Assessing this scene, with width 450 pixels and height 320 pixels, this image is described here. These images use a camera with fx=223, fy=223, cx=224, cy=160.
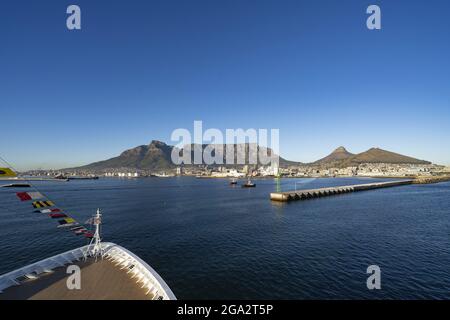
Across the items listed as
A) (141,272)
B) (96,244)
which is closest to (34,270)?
(96,244)

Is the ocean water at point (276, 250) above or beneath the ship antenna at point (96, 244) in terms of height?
beneath

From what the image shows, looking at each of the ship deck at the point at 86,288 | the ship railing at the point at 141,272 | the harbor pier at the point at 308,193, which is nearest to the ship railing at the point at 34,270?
the ship deck at the point at 86,288

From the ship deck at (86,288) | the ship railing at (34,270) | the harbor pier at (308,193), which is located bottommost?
the harbor pier at (308,193)

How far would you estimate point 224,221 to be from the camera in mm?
59500

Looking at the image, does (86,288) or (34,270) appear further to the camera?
(34,270)

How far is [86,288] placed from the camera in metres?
16.7

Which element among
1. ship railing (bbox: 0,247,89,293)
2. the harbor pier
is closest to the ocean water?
ship railing (bbox: 0,247,89,293)

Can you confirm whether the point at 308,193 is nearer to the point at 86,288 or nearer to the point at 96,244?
the point at 96,244

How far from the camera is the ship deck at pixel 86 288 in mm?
15641

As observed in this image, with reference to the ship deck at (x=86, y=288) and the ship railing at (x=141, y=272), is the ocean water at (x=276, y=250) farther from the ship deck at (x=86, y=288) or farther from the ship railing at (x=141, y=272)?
the ship deck at (x=86, y=288)

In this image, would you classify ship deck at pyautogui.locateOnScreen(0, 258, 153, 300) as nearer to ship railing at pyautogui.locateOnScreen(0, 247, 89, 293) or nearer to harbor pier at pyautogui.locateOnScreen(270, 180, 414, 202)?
ship railing at pyautogui.locateOnScreen(0, 247, 89, 293)
